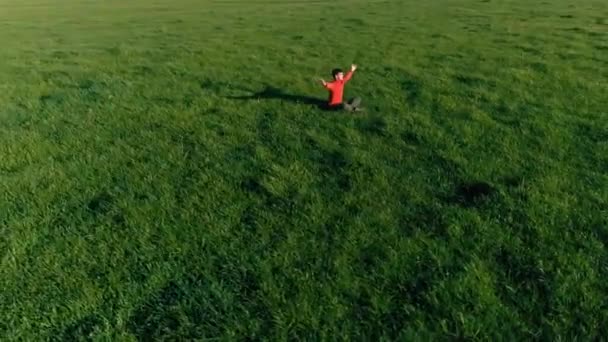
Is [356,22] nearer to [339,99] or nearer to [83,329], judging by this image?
[339,99]

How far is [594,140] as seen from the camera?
8.48m

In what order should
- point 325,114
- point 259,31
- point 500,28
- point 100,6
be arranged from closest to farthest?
point 325,114, point 500,28, point 259,31, point 100,6

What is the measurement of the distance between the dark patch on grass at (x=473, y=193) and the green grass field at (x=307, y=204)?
0.03m

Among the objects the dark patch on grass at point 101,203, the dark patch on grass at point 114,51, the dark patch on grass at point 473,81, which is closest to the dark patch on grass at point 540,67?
the dark patch on grass at point 473,81

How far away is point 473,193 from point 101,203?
5.74 m

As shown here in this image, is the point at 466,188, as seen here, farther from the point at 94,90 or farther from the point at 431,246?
the point at 94,90

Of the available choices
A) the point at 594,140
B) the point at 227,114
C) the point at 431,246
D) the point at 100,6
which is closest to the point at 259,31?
the point at 227,114

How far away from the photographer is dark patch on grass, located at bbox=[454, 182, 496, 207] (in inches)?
269

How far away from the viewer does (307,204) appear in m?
7.02

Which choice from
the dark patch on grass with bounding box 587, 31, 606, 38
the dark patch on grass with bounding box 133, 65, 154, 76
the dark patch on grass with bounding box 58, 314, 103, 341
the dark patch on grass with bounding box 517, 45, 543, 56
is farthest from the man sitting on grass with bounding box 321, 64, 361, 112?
the dark patch on grass with bounding box 587, 31, 606, 38

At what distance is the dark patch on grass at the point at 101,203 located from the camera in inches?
280

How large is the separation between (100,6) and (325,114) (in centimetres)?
4308

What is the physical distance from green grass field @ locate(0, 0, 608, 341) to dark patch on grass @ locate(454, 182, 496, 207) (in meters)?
0.03

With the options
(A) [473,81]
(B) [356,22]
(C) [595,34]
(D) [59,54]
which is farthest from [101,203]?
(B) [356,22]
